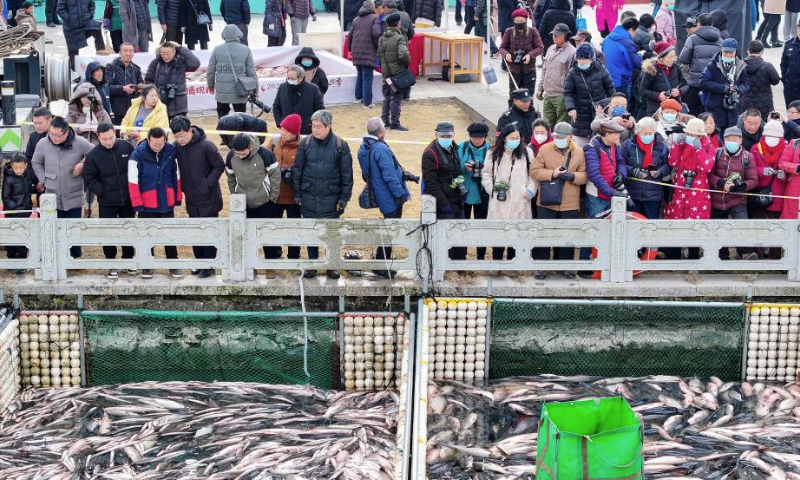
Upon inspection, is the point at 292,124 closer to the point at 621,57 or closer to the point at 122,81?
the point at 122,81

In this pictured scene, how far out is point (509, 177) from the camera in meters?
14.4

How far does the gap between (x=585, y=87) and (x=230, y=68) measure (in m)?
5.05

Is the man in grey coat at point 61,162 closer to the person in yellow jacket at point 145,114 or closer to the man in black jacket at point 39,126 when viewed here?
the man in black jacket at point 39,126

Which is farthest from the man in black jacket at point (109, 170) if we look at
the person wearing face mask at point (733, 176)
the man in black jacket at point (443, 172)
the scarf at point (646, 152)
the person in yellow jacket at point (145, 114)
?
the person wearing face mask at point (733, 176)

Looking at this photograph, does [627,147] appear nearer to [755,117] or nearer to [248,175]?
[755,117]

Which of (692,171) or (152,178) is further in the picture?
(692,171)

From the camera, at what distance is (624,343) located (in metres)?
14.6

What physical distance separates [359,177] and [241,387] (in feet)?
15.9

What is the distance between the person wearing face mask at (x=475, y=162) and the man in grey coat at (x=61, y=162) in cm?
400

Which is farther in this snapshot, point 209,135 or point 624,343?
point 209,135

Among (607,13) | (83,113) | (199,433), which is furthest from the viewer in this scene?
(607,13)

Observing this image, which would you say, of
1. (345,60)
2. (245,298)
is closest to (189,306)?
(245,298)

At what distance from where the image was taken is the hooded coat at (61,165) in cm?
1449

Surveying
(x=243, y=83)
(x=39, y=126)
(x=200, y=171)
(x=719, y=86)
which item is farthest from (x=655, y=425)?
(x=243, y=83)
